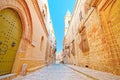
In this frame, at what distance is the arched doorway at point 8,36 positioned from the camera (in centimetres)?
236

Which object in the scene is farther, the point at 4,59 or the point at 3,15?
the point at 4,59

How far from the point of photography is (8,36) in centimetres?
264

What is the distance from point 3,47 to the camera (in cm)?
245

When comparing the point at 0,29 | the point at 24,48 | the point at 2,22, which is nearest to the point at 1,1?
the point at 2,22

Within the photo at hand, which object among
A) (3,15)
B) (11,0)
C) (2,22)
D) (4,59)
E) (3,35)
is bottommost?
(4,59)

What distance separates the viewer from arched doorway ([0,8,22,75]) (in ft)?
7.75

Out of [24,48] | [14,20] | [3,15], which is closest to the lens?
[3,15]

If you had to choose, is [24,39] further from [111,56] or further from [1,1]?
[111,56]

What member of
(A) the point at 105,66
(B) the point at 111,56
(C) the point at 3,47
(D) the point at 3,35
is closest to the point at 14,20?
(D) the point at 3,35

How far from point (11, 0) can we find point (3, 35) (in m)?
1.16

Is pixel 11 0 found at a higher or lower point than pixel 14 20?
higher

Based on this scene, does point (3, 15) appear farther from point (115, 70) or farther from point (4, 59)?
point (115, 70)

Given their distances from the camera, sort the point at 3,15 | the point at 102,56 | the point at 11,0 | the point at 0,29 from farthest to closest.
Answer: the point at 102,56
the point at 11,0
the point at 3,15
the point at 0,29

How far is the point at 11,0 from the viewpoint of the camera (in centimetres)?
251
